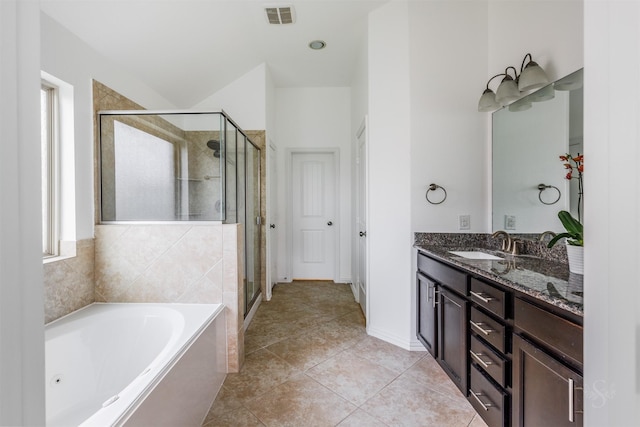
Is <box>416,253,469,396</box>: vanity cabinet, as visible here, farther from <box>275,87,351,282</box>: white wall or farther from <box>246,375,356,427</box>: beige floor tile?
<box>275,87,351,282</box>: white wall

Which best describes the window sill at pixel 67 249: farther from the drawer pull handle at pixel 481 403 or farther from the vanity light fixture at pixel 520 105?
the vanity light fixture at pixel 520 105

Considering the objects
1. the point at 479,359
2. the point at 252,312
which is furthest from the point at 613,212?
the point at 252,312

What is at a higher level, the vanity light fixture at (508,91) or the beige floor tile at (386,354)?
the vanity light fixture at (508,91)

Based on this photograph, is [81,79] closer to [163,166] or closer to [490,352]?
[163,166]

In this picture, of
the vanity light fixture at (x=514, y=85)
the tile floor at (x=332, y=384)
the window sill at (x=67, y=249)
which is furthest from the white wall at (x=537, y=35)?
the window sill at (x=67, y=249)

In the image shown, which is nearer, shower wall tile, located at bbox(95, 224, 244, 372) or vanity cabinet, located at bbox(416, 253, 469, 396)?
vanity cabinet, located at bbox(416, 253, 469, 396)

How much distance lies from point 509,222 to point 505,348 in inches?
44.4

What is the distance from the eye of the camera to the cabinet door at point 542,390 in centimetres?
88

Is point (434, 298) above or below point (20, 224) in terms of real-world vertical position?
below

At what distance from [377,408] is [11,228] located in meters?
1.80

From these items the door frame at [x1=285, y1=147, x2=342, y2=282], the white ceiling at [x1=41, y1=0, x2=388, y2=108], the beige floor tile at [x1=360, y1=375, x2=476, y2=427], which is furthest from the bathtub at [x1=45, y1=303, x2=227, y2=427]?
the door frame at [x1=285, y1=147, x2=342, y2=282]

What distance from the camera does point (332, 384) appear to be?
1757mm

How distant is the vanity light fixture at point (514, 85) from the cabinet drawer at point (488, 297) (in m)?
1.29

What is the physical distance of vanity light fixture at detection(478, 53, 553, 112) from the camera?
5.44ft
